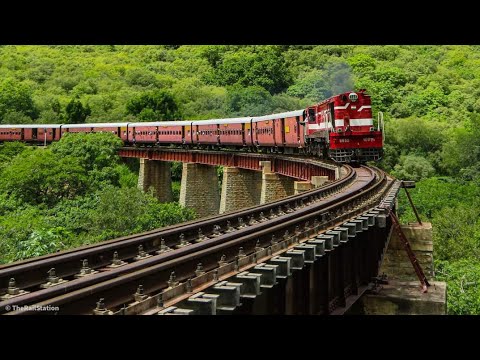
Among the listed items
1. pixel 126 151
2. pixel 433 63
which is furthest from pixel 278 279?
pixel 433 63

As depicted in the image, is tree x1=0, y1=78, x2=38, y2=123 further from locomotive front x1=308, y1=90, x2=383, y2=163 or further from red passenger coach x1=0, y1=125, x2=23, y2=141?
locomotive front x1=308, y1=90, x2=383, y2=163

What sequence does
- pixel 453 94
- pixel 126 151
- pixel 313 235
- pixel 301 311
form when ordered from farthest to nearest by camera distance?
1. pixel 453 94
2. pixel 126 151
3. pixel 313 235
4. pixel 301 311

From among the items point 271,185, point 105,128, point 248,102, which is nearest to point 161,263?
point 271,185

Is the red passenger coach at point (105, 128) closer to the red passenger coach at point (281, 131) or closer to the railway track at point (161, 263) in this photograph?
the red passenger coach at point (281, 131)

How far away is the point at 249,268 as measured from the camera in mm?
7730

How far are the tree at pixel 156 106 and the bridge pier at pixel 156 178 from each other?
24.4 meters

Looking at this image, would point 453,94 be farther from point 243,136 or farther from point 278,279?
point 278,279

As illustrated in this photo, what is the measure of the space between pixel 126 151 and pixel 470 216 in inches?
979

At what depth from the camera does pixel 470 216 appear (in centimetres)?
3859

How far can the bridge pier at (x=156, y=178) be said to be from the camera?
45.3 m

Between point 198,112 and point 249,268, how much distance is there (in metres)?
78.3

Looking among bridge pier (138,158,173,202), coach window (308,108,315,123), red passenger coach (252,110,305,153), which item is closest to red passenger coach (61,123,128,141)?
bridge pier (138,158,173,202)

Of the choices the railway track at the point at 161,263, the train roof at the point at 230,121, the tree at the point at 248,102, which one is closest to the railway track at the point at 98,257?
the railway track at the point at 161,263

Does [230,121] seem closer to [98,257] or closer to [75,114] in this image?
[98,257]
